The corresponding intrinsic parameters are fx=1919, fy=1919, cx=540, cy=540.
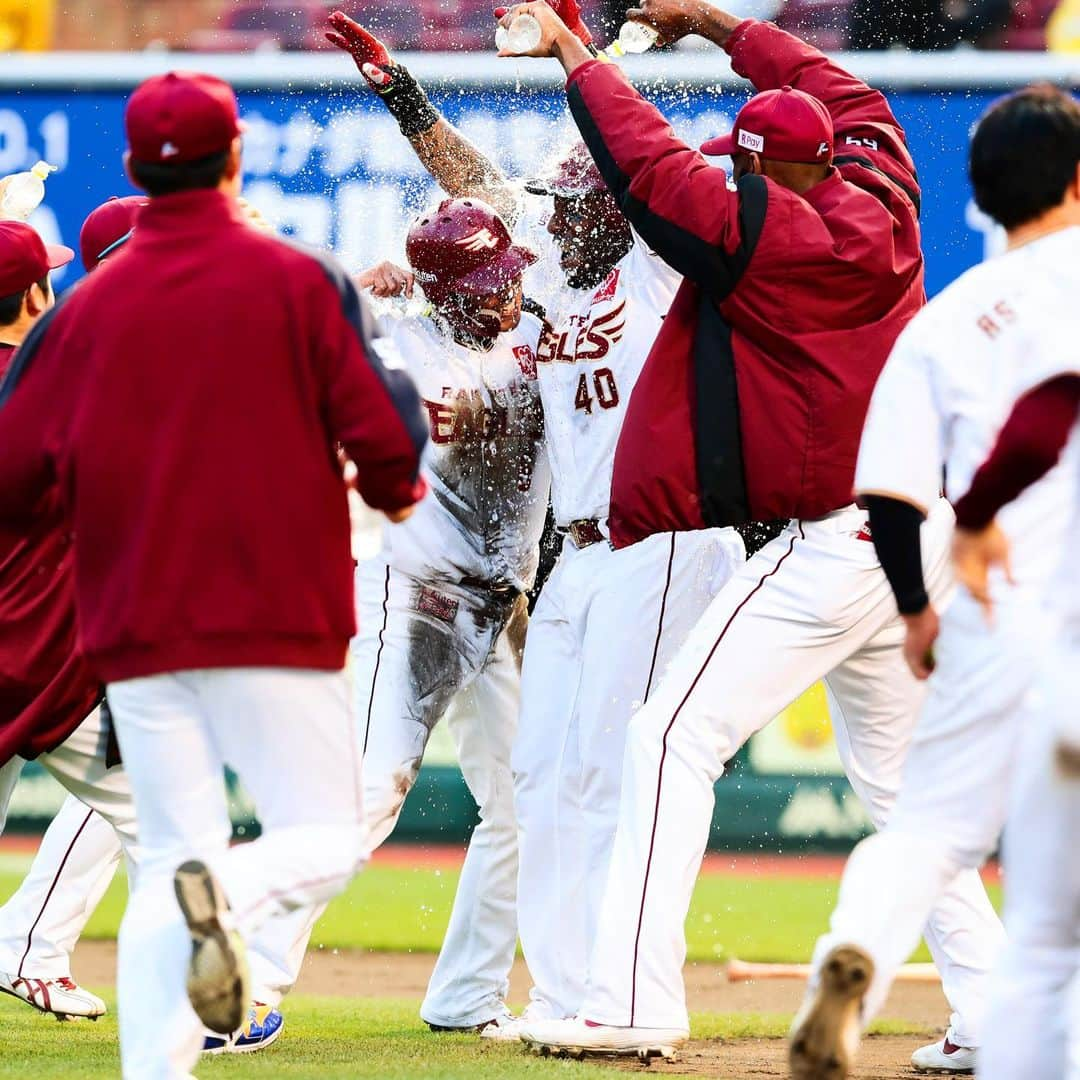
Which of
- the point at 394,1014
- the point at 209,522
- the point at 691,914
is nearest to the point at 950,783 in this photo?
the point at 209,522

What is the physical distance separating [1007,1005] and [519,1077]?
4.79 ft

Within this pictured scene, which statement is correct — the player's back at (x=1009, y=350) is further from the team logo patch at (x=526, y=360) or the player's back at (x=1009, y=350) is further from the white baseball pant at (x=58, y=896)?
the white baseball pant at (x=58, y=896)

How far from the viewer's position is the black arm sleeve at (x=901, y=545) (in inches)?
127

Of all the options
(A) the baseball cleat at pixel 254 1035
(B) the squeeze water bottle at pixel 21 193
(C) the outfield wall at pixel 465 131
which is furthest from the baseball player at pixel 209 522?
(C) the outfield wall at pixel 465 131

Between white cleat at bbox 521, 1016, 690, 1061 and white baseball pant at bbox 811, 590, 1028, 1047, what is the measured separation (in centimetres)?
123

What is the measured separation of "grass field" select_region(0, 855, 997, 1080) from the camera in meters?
4.11

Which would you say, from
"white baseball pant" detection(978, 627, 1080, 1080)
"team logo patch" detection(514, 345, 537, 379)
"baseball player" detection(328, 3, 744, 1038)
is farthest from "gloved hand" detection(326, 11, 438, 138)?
"white baseball pant" detection(978, 627, 1080, 1080)

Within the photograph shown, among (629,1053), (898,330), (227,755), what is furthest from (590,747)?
(227,755)

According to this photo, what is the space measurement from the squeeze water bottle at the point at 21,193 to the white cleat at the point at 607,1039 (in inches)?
115

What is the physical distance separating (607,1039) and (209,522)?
68.3 inches

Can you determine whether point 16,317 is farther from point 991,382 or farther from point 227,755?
point 991,382

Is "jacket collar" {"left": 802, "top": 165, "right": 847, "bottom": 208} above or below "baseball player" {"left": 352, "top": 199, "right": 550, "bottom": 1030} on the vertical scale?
above

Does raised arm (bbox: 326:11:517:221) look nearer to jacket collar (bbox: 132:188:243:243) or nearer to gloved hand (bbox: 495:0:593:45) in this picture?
gloved hand (bbox: 495:0:593:45)

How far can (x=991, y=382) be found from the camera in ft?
10.0
